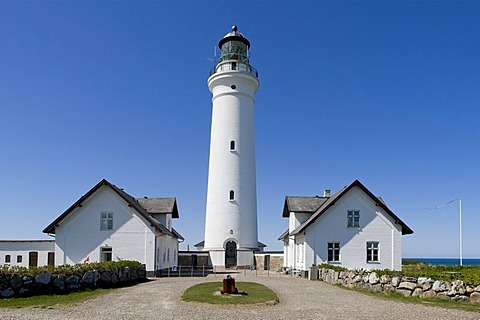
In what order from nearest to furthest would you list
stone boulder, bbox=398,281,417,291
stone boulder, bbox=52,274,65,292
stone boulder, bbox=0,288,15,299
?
stone boulder, bbox=0,288,15,299, stone boulder, bbox=52,274,65,292, stone boulder, bbox=398,281,417,291

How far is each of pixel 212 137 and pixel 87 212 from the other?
41.5 feet

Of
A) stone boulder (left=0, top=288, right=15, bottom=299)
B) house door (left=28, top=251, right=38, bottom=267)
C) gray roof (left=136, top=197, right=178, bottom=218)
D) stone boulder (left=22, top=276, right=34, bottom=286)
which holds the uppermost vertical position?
gray roof (left=136, top=197, right=178, bottom=218)

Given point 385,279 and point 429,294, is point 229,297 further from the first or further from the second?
point 429,294

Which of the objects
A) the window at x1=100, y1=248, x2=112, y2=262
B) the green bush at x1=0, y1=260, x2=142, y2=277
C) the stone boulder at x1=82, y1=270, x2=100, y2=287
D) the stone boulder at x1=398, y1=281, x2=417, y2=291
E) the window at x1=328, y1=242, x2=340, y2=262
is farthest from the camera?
the window at x1=328, y1=242, x2=340, y2=262

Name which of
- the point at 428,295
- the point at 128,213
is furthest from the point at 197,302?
the point at 128,213

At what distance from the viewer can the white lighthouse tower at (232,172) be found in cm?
3591

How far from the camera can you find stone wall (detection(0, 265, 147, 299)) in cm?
1577

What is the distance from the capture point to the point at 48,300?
15.5 m

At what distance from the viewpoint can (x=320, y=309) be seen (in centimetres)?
1438

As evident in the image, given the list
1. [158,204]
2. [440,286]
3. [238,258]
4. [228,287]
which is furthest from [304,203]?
[228,287]

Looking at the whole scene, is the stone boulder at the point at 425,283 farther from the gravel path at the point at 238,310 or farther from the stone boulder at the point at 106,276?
the stone boulder at the point at 106,276

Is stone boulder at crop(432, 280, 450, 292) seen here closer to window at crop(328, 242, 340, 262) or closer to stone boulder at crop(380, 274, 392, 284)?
stone boulder at crop(380, 274, 392, 284)

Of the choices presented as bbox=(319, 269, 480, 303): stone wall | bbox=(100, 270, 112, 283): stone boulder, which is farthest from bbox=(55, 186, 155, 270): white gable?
bbox=(319, 269, 480, 303): stone wall

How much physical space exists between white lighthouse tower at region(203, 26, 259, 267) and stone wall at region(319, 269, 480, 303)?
49.8 feet
